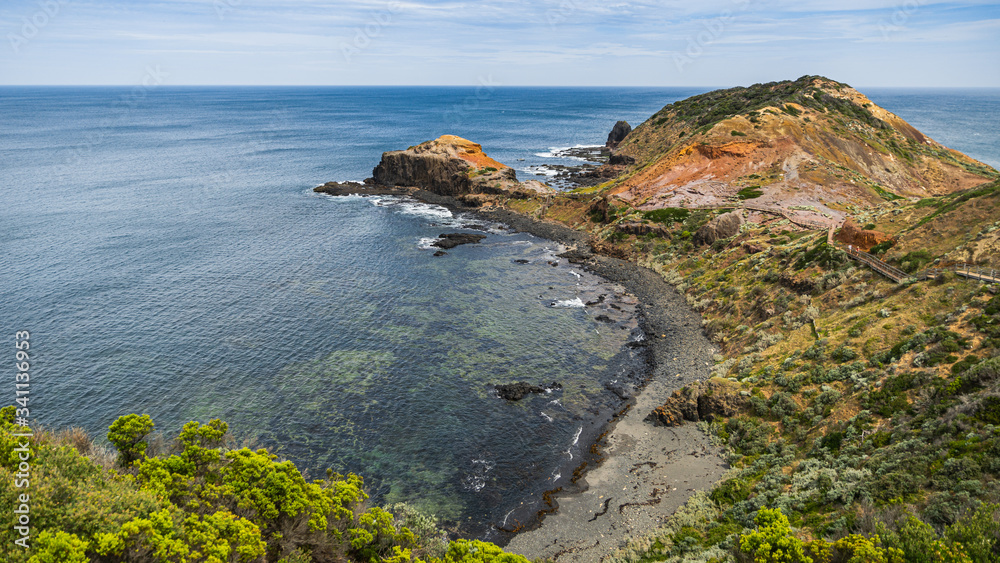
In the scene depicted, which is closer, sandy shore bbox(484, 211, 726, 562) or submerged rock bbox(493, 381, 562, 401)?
sandy shore bbox(484, 211, 726, 562)

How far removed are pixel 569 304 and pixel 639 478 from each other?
29.6 m

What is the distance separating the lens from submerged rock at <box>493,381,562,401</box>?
43.6 metres

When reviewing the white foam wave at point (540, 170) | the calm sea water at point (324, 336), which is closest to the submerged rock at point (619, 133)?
the white foam wave at point (540, 170)

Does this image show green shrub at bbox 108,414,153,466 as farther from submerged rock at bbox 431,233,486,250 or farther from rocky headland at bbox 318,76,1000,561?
submerged rock at bbox 431,233,486,250

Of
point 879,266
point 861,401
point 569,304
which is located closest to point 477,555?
point 861,401

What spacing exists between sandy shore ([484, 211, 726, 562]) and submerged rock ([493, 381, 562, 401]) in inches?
279

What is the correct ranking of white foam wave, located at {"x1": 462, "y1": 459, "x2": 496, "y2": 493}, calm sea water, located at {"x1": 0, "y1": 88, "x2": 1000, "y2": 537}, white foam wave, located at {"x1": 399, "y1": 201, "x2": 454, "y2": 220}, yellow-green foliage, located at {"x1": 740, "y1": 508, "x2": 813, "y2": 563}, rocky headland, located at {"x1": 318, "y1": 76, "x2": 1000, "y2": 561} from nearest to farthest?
yellow-green foliage, located at {"x1": 740, "y1": 508, "x2": 813, "y2": 563} < rocky headland, located at {"x1": 318, "y1": 76, "x2": 1000, "y2": 561} < white foam wave, located at {"x1": 462, "y1": 459, "x2": 496, "y2": 493} < calm sea water, located at {"x1": 0, "y1": 88, "x2": 1000, "y2": 537} < white foam wave, located at {"x1": 399, "y1": 201, "x2": 454, "y2": 220}

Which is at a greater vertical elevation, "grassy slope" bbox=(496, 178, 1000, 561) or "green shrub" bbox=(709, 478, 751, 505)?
"grassy slope" bbox=(496, 178, 1000, 561)

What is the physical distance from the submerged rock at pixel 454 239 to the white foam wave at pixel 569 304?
26.7 m

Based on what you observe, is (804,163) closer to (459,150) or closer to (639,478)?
(459,150)

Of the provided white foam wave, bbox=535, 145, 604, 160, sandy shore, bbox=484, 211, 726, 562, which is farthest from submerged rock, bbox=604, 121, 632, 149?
sandy shore, bbox=484, 211, 726, 562

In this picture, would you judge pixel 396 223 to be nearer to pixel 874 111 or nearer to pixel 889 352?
pixel 889 352

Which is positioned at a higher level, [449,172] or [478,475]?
[449,172]

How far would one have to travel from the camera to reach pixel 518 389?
44.3 metres
